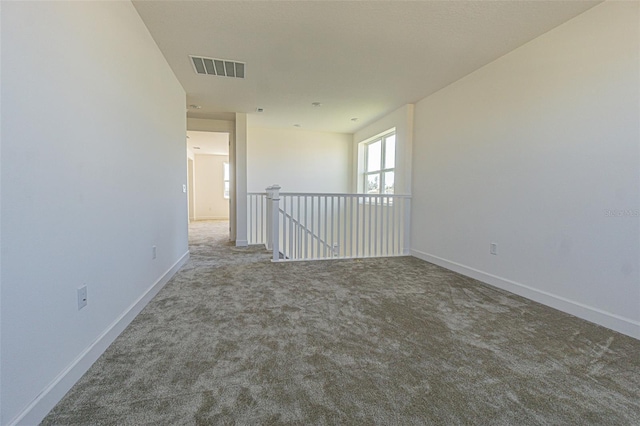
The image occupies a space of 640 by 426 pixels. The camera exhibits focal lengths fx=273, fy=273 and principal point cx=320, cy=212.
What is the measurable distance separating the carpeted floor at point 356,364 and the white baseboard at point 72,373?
0.13 ft

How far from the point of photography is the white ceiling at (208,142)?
21.3 ft

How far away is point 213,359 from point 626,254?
110 inches

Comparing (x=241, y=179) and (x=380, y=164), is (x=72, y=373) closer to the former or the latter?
(x=241, y=179)

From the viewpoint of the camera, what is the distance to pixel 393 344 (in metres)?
1.71

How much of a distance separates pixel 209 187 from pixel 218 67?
7383 mm

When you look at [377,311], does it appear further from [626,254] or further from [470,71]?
[470,71]

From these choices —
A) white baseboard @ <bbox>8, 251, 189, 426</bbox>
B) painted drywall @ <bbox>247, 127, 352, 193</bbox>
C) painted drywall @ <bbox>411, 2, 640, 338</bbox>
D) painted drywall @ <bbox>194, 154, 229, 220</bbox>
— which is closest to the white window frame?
painted drywall @ <bbox>247, 127, 352, 193</bbox>

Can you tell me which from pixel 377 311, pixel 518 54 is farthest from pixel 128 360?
pixel 518 54

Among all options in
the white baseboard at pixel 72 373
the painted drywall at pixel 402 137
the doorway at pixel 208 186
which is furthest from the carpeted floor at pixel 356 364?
the doorway at pixel 208 186

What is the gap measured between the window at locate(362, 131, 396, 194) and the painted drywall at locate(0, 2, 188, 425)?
391 cm

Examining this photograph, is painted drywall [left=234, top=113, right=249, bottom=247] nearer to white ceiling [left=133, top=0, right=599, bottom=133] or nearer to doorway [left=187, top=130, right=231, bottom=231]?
white ceiling [left=133, top=0, right=599, bottom=133]

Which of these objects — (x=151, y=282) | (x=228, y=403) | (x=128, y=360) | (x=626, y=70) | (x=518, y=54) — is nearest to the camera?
(x=228, y=403)

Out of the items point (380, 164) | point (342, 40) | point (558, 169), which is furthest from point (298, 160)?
point (558, 169)

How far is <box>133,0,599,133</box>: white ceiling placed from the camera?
2.05 metres
